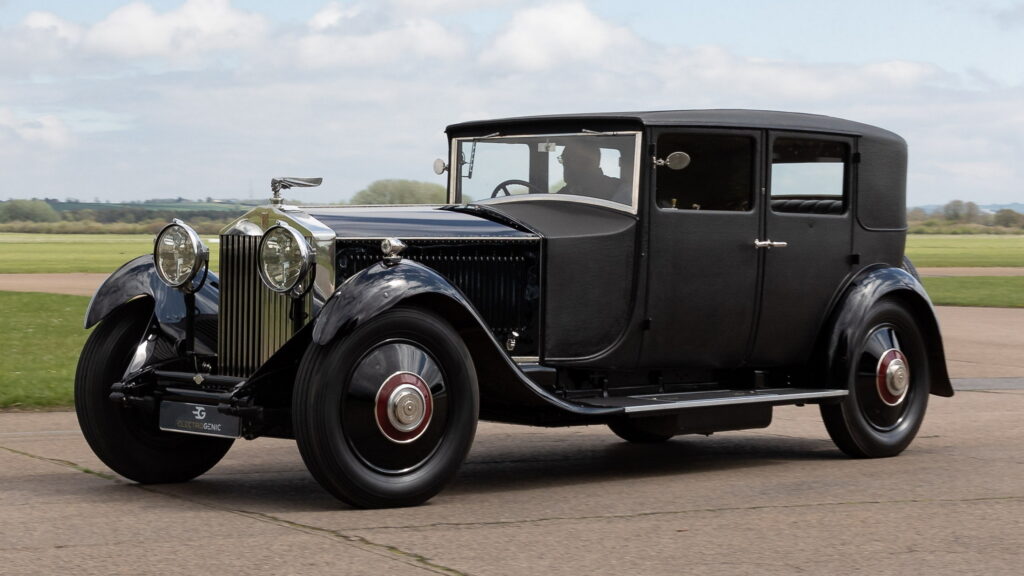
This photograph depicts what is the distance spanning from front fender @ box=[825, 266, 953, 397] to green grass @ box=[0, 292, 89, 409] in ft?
18.9

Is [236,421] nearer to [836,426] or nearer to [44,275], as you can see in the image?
[836,426]

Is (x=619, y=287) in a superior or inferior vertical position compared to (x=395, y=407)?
superior

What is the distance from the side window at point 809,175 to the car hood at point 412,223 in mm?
1710

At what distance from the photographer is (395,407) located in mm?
6098

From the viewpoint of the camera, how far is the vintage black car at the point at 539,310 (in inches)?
242

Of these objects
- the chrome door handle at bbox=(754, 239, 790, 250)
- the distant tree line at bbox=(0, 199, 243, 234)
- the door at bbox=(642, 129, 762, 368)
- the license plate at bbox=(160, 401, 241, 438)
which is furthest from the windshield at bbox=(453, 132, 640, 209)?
the distant tree line at bbox=(0, 199, 243, 234)

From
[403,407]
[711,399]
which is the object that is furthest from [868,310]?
[403,407]

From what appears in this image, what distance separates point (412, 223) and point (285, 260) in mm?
741

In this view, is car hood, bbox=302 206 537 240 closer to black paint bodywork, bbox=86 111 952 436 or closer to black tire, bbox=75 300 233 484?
black paint bodywork, bbox=86 111 952 436

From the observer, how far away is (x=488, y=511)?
6.15m

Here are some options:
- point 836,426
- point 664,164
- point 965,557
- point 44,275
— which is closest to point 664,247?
point 664,164

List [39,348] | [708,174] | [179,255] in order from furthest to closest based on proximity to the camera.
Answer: [39,348] < [708,174] < [179,255]

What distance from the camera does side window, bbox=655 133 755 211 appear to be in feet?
24.3

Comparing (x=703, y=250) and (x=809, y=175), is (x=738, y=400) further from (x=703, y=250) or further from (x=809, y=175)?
(x=809, y=175)
